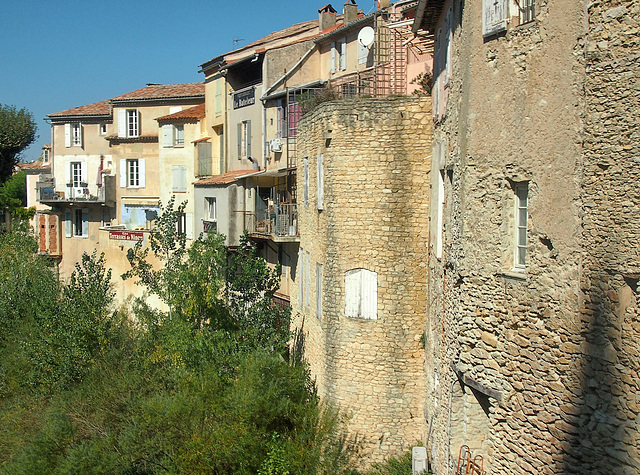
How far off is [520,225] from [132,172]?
36.1 m

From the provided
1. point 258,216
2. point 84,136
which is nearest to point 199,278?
point 258,216

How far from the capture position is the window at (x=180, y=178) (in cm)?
3775

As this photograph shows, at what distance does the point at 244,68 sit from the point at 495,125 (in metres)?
21.5

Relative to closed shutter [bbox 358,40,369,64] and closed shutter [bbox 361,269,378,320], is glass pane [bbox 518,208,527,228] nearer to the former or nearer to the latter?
closed shutter [bbox 361,269,378,320]

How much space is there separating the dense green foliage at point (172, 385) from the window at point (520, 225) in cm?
751

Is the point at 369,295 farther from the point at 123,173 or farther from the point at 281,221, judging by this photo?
the point at 123,173

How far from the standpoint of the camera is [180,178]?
125 ft

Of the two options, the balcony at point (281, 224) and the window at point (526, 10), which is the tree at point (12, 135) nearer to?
the balcony at point (281, 224)

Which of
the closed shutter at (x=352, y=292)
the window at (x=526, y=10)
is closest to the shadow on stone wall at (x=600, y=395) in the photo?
the window at (x=526, y=10)

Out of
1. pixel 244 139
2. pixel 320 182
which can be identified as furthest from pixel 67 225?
pixel 320 182

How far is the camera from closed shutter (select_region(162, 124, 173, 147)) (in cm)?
3781

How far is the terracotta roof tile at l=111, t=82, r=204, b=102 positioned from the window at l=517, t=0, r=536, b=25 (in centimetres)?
3272

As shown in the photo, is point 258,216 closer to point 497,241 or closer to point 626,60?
point 497,241

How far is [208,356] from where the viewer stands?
62.3 feet
